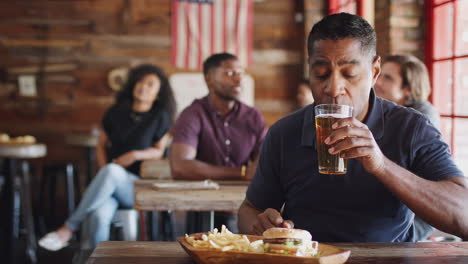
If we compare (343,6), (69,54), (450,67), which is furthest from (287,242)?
(69,54)

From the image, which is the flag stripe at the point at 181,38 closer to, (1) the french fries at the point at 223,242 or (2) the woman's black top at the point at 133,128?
(2) the woman's black top at the point at 133,128

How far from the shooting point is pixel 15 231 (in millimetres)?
4762

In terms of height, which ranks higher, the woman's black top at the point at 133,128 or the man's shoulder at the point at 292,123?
the man's shoulder at the point at 292,123

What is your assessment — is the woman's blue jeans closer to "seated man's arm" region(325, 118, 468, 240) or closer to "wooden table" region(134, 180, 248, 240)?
"wooden table" region(134, 180, 248, 240)

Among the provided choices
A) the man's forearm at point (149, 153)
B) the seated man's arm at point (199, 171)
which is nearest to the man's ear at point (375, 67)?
the seated man's arm at point (199, 171)

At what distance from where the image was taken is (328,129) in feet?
4.40

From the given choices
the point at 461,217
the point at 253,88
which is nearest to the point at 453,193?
the point at 461,217

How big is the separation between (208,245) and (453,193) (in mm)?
674

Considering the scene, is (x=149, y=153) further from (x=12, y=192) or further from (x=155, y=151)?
(x=12, y=192)

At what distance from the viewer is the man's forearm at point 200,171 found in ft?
9.09

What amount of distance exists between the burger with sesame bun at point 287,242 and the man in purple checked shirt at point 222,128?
6.14ft

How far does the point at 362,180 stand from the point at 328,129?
0.28m

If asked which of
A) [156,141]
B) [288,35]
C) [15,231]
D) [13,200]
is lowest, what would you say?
[15,231]

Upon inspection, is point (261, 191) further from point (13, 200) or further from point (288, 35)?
point (288, 35)
